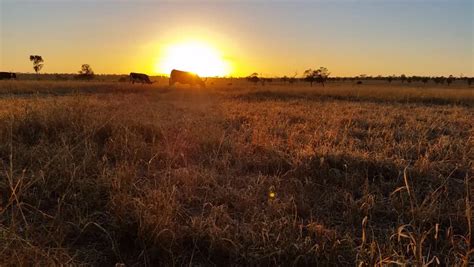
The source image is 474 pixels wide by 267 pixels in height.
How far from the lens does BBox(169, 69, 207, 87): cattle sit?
138 feet

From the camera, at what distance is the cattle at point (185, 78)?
42.0 meters

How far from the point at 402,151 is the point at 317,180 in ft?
7.36

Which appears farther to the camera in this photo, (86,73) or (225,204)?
(86,73)

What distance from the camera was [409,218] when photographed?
359 cm

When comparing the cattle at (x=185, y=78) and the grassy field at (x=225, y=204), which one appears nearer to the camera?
the grassy field at (x=225, y=204)

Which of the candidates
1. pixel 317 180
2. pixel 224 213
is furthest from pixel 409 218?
pixel 224 213

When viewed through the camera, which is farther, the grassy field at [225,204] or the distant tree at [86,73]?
the distant tree at [86,73]

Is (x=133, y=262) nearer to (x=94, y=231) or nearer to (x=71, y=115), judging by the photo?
(x=94, y=231)

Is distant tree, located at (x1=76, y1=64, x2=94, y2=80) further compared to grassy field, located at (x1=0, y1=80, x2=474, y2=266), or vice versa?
distant tree, located at (x1=76, y1=64, x2=94, y2=80)

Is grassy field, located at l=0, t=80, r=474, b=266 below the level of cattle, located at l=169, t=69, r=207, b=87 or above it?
below

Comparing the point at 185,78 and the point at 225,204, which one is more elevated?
the point at 185,78

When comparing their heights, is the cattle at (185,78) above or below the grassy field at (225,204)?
above

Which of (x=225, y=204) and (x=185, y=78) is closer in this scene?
(x=225, y=204)

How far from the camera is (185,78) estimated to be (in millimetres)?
42531
